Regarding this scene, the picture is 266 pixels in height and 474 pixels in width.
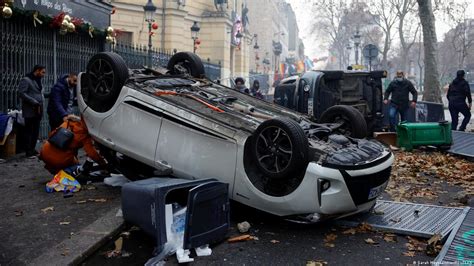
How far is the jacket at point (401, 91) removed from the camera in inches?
481

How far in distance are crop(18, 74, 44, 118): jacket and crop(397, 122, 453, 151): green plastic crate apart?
7394 mm

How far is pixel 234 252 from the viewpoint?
13.8 feet

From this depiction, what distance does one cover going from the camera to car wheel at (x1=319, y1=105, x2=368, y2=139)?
18.9 feet

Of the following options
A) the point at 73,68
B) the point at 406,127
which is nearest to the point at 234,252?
the point at 406,127

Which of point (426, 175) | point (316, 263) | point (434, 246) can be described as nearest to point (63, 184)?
point (316, 263)

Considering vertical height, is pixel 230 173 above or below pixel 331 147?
below

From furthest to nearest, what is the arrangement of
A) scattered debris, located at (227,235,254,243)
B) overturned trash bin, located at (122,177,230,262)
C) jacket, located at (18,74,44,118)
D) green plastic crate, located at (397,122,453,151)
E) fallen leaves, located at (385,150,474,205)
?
1. green plastic crate, located at (397,122,453,151)
2. jacket, located at (18,74,44,118)
3. fallen leaves, located at (385,150,474,205)
4. scattered debris, located at (227,235,254,243)
5. overturned trash bin, located at (122,177,230,262)

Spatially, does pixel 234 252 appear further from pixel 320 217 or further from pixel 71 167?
pixel 71 167

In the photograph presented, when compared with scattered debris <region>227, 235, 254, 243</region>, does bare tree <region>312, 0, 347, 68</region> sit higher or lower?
higher

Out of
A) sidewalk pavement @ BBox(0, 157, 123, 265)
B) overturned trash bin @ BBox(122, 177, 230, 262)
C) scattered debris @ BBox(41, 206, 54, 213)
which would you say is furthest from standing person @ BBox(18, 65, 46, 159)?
overturned trash bin @ BBox(122, 177, 230, 262)

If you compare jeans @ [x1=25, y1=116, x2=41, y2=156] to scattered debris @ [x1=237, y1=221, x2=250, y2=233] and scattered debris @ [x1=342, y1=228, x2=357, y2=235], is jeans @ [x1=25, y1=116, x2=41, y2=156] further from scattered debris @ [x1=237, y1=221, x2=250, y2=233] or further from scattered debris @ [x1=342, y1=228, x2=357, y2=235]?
scattered debris @ [x1=342, y1=228, x2=357, y2=235]

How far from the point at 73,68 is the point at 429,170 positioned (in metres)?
8.37

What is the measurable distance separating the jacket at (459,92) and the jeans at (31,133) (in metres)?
10.3

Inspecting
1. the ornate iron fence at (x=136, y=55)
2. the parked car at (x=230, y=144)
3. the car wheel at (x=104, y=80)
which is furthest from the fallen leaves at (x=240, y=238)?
the ornate iron fence at (x=136, y=55)
